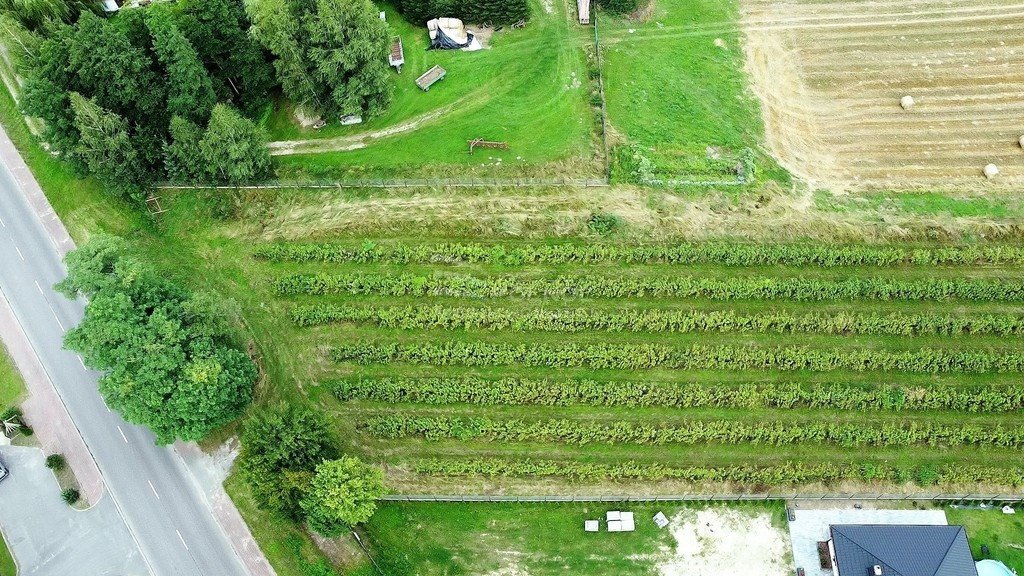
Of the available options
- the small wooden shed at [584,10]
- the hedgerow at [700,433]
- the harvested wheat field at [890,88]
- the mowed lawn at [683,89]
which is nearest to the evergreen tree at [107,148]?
the hedgerow at [700,433]

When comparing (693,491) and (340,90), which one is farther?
(340,90)

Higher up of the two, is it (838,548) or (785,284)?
(785,284)

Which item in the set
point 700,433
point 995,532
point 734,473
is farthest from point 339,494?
point 995,532

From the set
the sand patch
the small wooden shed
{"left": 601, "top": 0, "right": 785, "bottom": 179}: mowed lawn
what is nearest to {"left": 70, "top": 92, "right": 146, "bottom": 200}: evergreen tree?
{"left": 601, "top": 0, "right": 785, "bottom": 179}: mowed lawn

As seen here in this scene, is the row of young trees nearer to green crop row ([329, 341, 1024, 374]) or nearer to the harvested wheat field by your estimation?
the harvested wheat field

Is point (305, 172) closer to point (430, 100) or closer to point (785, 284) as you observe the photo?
point (430, 100)

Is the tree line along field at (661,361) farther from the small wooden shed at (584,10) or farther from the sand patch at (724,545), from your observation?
the small wooden shed at (584,10)

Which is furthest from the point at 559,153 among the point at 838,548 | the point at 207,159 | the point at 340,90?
the point at 838,548
